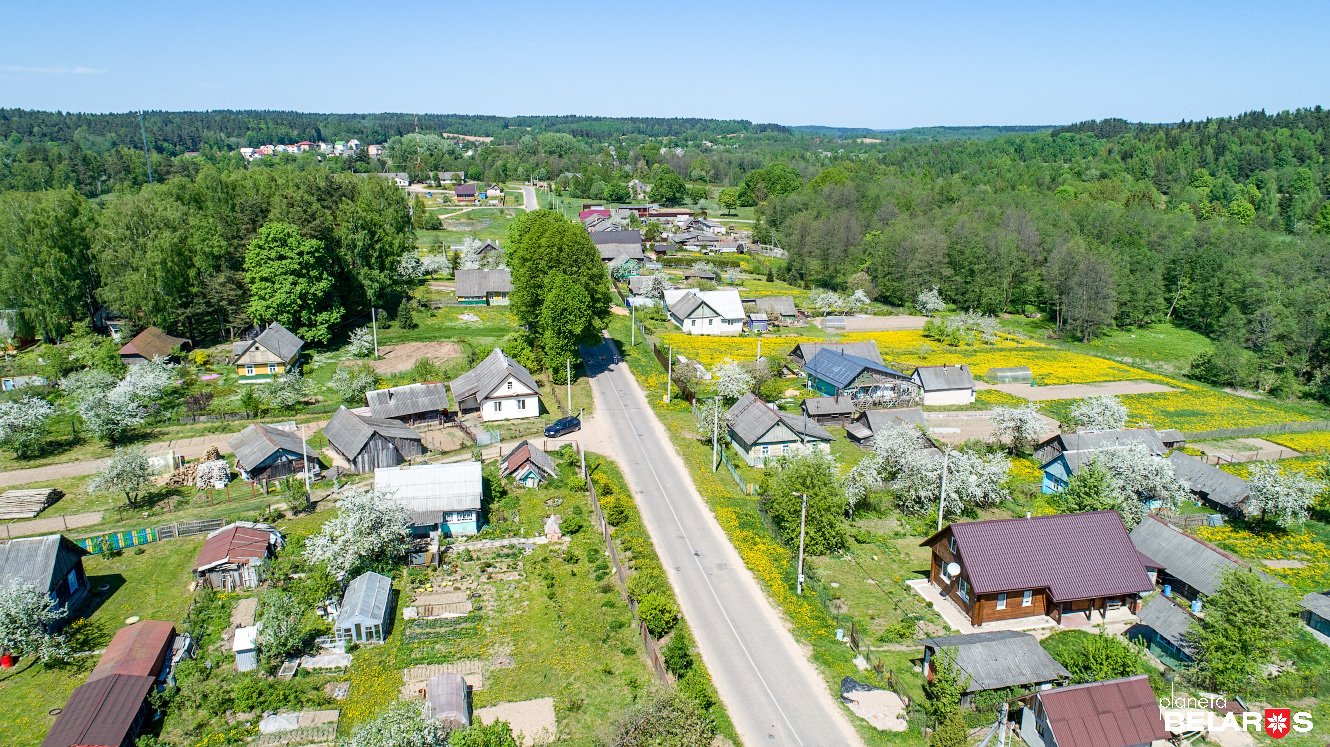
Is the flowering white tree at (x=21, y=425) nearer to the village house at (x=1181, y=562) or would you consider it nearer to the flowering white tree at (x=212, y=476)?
the flowering white tree at (x=212, y=476)

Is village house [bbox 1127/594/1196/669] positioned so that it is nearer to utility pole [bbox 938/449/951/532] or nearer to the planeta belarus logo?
the planeta belarus logo

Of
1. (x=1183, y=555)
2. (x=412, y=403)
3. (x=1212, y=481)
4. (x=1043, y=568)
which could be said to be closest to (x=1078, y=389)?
Result: (x=1212, y=481)

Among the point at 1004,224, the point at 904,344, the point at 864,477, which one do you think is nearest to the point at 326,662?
the point at 864,477

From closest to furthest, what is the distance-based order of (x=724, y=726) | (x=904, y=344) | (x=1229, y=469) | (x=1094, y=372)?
(x=724, y=726) → (x=1229, y=469) → (x=1094, y=372) → (x=904, y=344)

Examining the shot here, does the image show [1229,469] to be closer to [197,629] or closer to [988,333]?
[988,333]

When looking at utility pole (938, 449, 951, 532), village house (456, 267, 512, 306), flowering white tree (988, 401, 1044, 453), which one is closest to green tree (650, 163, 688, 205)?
village house (456, 267, 512, 306)
